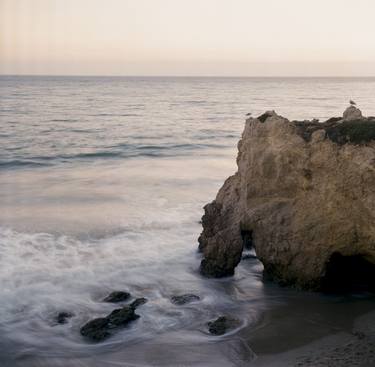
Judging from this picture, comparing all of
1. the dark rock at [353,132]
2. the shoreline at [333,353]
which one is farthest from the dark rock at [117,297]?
the dark rock at [353,132]

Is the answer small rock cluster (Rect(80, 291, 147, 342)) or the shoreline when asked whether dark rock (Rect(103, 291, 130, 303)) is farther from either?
the shoreline

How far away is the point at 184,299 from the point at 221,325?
1931mm

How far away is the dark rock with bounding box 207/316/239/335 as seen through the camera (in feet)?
40.7

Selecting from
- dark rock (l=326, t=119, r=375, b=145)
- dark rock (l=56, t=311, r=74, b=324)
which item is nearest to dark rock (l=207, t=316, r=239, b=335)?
dark rock (l=56, t=311, r=74, b=324)

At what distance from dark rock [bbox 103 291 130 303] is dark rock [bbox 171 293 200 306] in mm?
1206

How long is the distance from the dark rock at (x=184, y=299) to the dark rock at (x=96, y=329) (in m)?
2.14

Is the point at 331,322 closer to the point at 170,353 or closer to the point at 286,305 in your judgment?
the point at 286,305

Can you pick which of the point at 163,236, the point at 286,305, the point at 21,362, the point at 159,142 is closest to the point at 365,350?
the point at 286,305

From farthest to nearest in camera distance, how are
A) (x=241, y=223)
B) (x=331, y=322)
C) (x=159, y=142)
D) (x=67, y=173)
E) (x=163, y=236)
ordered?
1. (x=159, y=142)
2. (x=67, y=173)
3. (x=163, y=236)
4. (x=241, y=223)
5. (x=331, y=322)

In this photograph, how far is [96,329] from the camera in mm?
12398

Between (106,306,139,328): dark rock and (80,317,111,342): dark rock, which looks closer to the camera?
(80,317,111,342): dark rock

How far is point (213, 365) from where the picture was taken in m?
11.0

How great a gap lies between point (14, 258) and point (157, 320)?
239 inches

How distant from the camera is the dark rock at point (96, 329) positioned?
1215 cm
